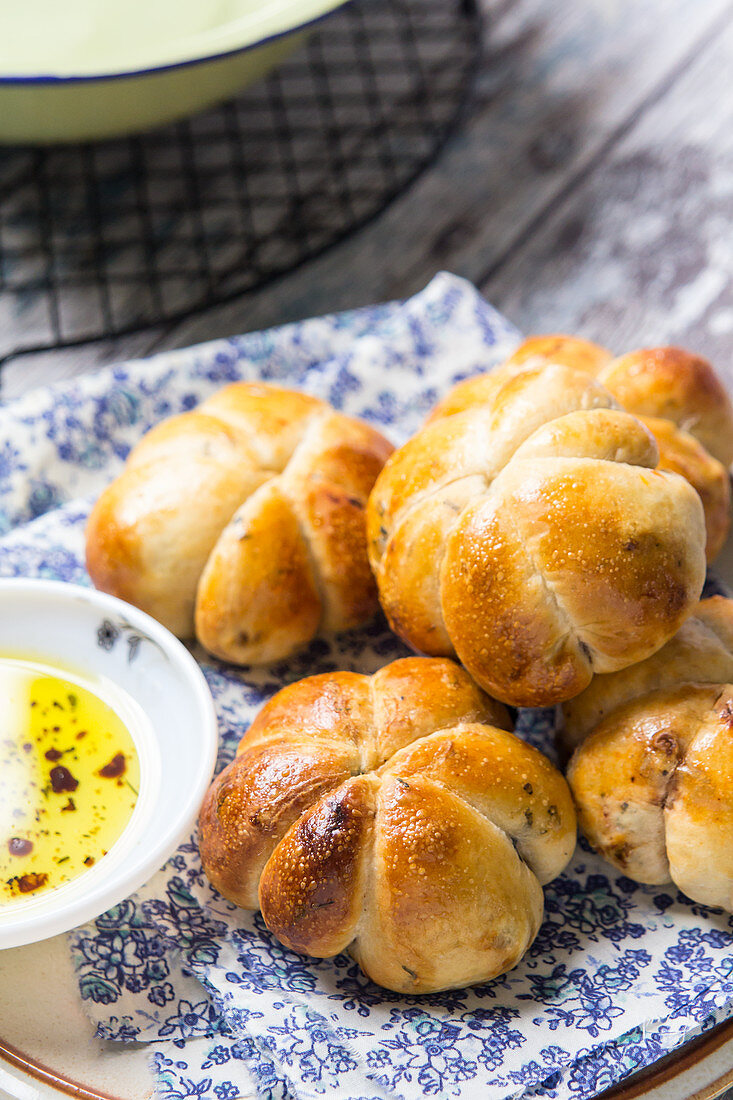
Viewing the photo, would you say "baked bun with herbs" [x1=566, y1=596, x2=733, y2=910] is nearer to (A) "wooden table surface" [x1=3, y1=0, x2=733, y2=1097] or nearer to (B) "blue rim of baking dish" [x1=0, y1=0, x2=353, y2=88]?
(A) "wooden table surface" [x1=3, y1=0, x2=733, y2=1097]

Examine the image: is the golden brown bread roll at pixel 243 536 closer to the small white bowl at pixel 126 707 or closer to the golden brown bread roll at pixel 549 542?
the small white bowl at pixel 126 707

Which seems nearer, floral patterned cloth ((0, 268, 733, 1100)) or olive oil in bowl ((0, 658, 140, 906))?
floral patterned cloth ((0, 268, 733, 1100))

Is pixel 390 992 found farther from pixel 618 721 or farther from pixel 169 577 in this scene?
pixel 169 577

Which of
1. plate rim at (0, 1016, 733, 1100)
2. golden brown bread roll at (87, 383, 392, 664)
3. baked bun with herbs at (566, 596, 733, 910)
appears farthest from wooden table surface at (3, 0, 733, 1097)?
plate rim at (0, 1016, 733, 1100)

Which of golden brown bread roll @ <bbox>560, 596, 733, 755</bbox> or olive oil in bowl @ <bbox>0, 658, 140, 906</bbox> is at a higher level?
golden brown bread roll @ <bbox>560, 596, 733, 755</bbox>

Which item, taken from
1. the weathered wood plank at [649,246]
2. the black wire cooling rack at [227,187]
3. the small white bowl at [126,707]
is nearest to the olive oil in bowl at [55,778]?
the small white bowl at [126,707]

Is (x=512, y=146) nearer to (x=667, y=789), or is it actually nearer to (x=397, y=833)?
(x=667, y=789)
